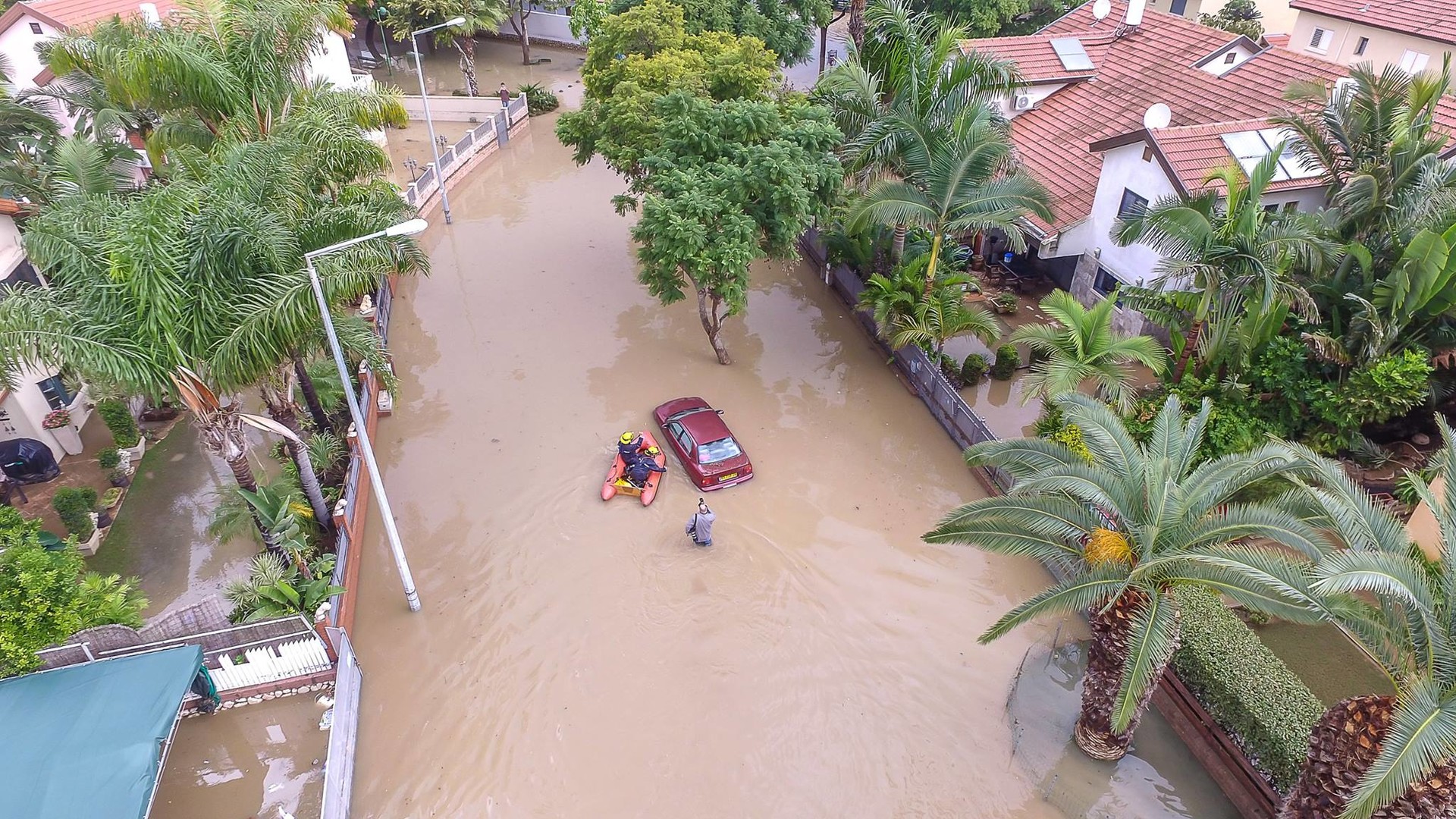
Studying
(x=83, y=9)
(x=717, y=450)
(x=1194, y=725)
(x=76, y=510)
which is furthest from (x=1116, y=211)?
(x=83, y=9)

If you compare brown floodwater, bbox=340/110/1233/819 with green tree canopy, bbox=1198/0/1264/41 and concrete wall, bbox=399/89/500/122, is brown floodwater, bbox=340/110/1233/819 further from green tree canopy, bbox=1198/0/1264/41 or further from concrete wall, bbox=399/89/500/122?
green tree canopy, bbox=1198/0/1264/41

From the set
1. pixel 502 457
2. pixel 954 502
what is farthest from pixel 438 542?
pixel 954 502

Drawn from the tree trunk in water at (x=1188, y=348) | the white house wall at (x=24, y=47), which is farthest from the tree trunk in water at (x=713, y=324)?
the white house wall at (x=24, y=47)

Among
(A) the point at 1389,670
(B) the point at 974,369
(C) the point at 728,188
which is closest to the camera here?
(A) the point at 1389,670

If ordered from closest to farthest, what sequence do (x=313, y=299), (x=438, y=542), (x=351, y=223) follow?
(x=313, y=299) < (x=351, y=223) < (x=438, y=542)

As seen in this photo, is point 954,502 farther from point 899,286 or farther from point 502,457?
point 502,457

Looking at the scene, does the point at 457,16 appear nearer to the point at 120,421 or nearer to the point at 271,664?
the point at 120,421

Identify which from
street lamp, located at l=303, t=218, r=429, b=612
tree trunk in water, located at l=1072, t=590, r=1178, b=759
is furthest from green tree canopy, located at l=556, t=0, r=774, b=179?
tree trunk in water, located at l=1072, t=590, r=1178, b=759
